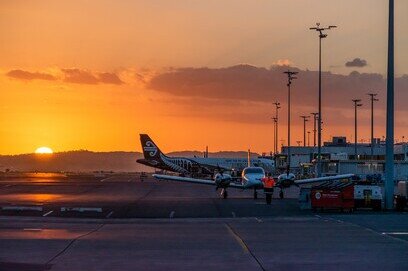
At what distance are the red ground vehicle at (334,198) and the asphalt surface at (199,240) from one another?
160cm

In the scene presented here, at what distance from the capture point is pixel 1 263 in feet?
69.1

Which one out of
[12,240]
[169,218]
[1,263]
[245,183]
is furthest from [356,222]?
[245,183]

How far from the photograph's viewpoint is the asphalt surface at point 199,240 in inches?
842

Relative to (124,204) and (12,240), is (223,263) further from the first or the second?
(124,204)

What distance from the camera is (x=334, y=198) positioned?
47562 millimetres

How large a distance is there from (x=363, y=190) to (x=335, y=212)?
3.16 m

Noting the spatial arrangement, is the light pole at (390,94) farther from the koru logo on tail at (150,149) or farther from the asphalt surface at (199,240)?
the koru logo on tail at (150,149)

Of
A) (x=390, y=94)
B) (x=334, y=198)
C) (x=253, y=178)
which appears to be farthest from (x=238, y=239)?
(x=253, y=178)

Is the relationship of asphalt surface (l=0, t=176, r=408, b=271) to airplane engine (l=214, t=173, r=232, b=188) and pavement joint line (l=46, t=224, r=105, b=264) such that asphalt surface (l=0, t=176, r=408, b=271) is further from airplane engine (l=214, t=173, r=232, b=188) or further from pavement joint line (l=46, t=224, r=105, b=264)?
airplane engine (l=214, t=173, r=232, b=188)

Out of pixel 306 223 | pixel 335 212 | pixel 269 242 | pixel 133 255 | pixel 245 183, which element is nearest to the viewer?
pixel 133 255

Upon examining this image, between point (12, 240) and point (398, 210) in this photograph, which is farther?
point (398, 210)

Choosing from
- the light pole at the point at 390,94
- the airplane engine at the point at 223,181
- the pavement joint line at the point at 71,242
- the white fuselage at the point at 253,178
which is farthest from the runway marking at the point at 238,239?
the airplane engine at the point at 223,181

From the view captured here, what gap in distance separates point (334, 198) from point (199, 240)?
2089cm

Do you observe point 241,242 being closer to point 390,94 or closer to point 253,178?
point 390,94
